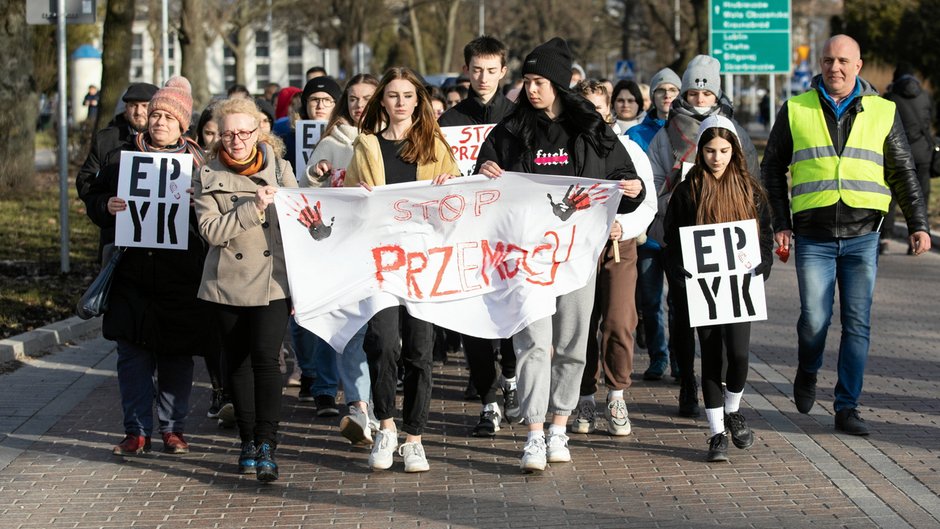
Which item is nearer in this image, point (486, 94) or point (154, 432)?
point (154, 432)

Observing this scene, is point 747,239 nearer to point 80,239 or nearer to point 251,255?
point 251,255

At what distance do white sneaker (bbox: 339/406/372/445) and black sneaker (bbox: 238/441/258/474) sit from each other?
505 mm

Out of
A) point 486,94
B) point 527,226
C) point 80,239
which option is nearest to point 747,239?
point 527,226

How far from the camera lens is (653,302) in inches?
360

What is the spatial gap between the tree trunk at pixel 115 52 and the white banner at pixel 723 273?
18.8m

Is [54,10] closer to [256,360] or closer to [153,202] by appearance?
[153,202]

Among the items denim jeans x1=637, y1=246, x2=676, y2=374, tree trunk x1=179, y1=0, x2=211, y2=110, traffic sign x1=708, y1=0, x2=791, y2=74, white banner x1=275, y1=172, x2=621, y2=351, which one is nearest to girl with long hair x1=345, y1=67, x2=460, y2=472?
white banner x1=275, y1=172, x2=621, y2=351

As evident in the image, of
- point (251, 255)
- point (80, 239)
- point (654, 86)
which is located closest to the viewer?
point (251, 255)

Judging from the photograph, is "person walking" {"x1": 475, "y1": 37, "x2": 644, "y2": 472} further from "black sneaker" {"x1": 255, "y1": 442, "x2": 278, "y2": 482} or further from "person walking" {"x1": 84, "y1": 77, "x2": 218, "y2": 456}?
"person walking" {"x1": 84, "y1": 77, "x2": 218, "y2": 456}

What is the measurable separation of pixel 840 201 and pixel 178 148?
11.2 ft

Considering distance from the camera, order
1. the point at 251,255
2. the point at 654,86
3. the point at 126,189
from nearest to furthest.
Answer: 1. the point at 251,255
2. the point at 126,189
3. the point at 654,86

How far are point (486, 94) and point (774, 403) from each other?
2521 millimetres

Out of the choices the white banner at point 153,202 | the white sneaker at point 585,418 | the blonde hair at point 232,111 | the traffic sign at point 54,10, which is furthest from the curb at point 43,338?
the white sneaker at point 585,418

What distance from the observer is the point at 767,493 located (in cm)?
624
